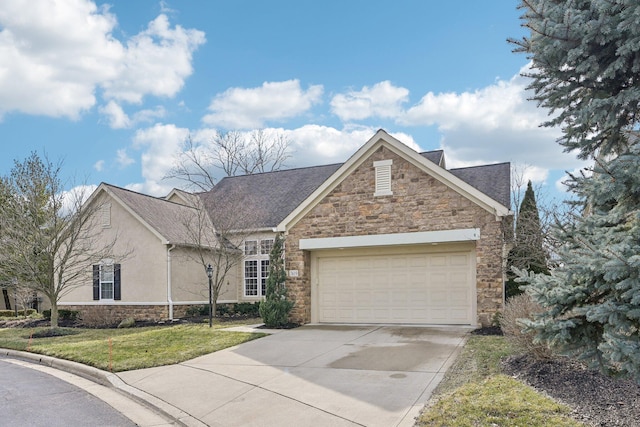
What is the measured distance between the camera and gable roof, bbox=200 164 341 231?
2097 cm

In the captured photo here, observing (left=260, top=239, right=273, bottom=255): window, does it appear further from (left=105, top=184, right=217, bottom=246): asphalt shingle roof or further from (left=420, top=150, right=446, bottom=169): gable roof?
(left=420, top=150, right=446, bottom=169): gable roof

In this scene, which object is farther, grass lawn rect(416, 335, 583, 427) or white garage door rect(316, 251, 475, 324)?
white garage door rect(316, 251, 475, 324)

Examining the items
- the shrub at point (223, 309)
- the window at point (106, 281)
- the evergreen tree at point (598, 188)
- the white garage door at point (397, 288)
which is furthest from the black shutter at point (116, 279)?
the evergreen tree at point (598, 188)

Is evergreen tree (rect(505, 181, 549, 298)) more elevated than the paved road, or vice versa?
evergreen tree (rect(505, 181, 549, 298))

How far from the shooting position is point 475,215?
1416 cm

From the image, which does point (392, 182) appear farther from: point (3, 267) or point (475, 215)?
point (3, 267)

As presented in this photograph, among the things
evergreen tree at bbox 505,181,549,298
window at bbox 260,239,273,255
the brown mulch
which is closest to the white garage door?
evergreen tree at bbox 505,181,549,298

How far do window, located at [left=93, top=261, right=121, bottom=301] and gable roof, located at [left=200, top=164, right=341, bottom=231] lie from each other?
449 cm

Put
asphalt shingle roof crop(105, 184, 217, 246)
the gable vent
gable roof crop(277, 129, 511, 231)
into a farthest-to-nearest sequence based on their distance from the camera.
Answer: asphalt shingle roof crop(105, 184, 217, 246)
the gable vent
gable roof crop(277, 129, 511, 231)

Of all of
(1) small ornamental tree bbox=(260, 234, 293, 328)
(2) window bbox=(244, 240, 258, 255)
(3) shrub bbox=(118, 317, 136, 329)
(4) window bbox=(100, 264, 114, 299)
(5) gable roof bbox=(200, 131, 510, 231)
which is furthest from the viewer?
(2) window bbox=(244, 240, 258, 255)

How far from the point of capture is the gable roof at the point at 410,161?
13.9 m

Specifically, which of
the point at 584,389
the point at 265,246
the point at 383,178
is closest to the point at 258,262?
the point at 265,246

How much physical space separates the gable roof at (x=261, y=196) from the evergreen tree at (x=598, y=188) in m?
15.1

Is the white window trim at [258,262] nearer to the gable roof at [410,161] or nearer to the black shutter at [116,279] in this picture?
the gable roof at [410,161]
